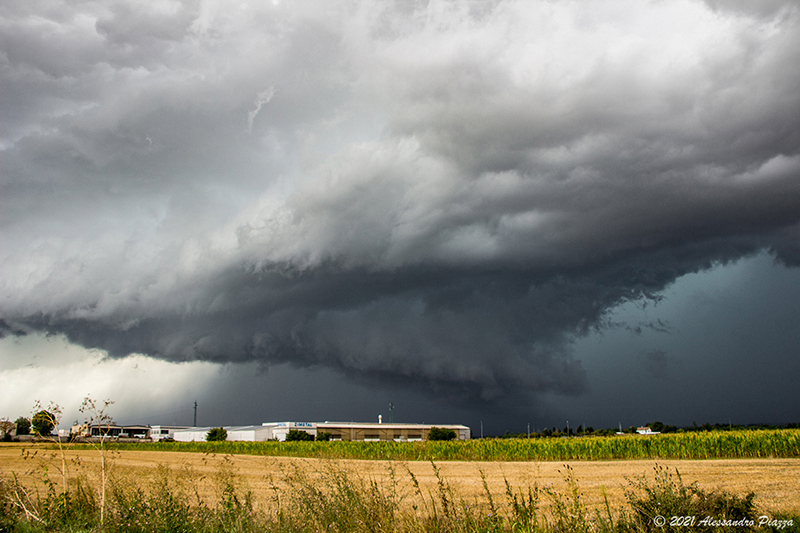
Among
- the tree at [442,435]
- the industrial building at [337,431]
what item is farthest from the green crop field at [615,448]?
the industrial building at [337,431]

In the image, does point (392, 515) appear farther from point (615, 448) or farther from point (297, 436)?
point (297, 436)

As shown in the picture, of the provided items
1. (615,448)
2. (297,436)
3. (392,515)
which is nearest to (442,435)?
(297,436)

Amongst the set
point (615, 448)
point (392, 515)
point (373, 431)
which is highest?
point (392, 515)

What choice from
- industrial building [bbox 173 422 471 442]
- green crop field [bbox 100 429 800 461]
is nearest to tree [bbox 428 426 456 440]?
industrial building [bbox 173 422 471 442]

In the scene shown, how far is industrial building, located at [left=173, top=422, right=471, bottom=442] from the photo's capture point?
133500mm

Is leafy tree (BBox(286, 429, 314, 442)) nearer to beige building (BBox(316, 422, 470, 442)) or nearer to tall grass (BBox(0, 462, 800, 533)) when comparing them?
beige building (BBox(316, 422, 470, 442))

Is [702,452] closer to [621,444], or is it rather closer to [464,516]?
[621,444]

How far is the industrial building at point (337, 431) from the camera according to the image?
134 m

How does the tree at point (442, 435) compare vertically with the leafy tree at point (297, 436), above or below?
below

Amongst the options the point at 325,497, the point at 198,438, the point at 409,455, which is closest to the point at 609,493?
the point at 325,497

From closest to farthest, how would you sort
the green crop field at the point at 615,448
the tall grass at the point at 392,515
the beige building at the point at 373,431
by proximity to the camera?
the tall grass at the point at 392,515, the green crop field at the point at 615,448, the beige building at the point at 373,431

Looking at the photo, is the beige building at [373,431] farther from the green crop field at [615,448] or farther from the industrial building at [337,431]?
the green crop field at [615,448]

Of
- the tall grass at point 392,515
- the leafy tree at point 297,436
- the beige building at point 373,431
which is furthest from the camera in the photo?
the beige building at point 373,431

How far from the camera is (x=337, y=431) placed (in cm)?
14200
